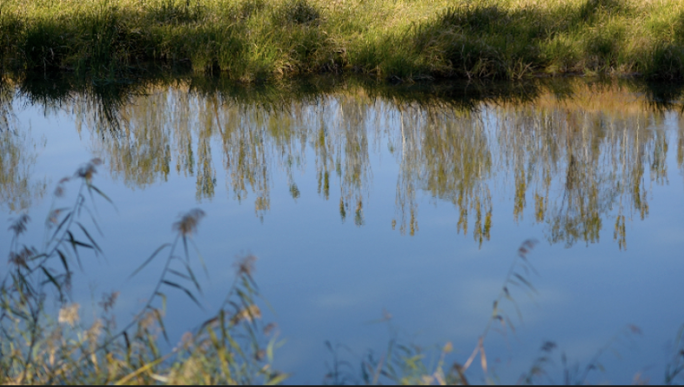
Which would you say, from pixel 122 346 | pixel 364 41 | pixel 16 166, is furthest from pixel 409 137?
pixel 122 346

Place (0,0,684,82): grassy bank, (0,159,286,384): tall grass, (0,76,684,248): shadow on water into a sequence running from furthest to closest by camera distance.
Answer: (0,0,684,82): grassy bank < (0,76,684,248): shadow on water < (0,159,286,384): tall grass

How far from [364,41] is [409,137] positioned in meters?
3.16

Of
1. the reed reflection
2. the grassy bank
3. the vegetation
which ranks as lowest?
the vegetation

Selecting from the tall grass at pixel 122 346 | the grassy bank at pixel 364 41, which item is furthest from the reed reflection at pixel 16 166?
the grassy bank at pixel 364 41

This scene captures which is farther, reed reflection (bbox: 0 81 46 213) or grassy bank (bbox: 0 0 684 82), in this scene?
grassy bank (bbox: 0 0 684 82)

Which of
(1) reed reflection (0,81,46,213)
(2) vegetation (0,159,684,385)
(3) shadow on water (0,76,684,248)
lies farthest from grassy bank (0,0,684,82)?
(2) vegetation (0,159,684,385)

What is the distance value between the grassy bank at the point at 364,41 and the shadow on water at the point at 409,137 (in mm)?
315

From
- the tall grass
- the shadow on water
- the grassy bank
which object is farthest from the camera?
the grassy bank

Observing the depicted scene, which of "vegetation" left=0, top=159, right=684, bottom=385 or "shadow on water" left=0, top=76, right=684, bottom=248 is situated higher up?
"shadow on water" left=0, top=76, right=684, bottom=248

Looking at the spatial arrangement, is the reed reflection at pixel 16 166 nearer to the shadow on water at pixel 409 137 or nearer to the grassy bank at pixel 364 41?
the shadow on water at pixel 409 137

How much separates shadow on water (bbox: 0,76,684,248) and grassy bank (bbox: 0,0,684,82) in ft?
1.03

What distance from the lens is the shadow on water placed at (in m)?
4.65

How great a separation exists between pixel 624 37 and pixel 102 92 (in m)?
5.59

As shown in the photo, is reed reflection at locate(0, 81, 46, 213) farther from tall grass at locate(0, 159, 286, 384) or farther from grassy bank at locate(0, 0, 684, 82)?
grassy bank at locate(0, 0, 684, 82)
